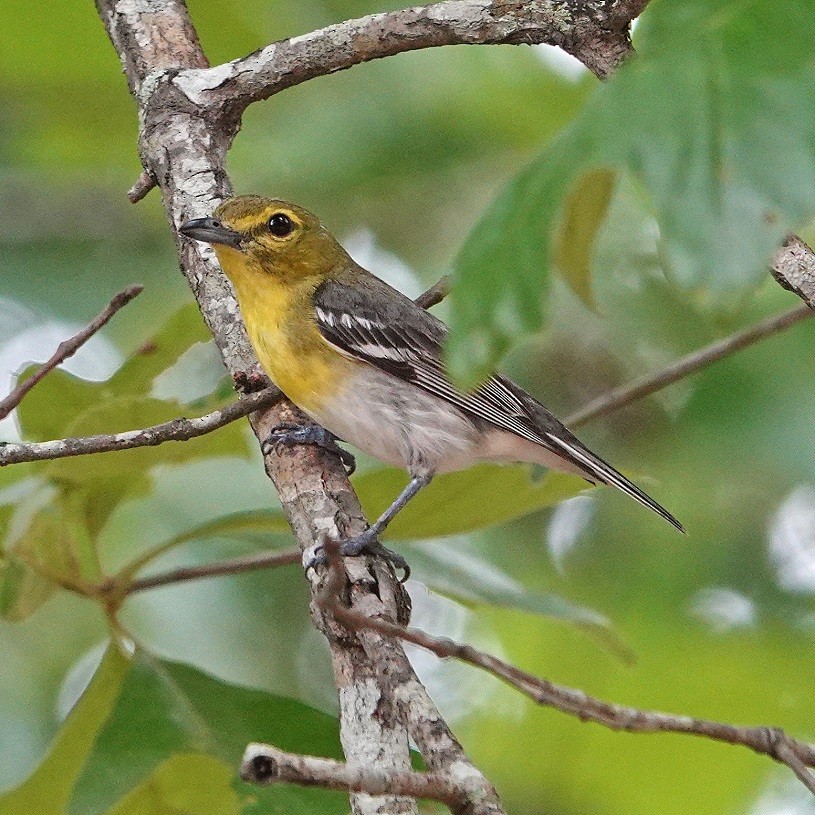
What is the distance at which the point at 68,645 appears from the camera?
227 inches

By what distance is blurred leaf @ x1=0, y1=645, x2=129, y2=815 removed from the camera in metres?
2.82

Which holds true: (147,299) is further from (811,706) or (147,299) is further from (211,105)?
(811,706)

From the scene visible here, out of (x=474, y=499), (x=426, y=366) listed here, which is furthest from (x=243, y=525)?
(x=426, y=366)

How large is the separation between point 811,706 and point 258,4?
346 cm

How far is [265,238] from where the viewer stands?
3.77 meters

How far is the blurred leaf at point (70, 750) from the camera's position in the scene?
2.82m

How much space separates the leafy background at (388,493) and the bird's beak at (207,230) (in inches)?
9.2

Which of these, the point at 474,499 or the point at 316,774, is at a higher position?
the point at 316,774

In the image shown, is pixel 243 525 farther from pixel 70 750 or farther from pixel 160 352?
pixel 70 750

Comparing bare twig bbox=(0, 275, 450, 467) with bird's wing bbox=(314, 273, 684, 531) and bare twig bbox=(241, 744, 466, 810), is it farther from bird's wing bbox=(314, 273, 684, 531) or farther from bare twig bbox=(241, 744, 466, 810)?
bare twig bbox=(241, 744, 466, 810)

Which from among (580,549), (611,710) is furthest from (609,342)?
(611,710)

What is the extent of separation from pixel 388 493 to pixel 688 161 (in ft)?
6.82

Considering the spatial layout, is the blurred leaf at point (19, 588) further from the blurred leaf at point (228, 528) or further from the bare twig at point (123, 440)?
the bare twig at point (123, 440)

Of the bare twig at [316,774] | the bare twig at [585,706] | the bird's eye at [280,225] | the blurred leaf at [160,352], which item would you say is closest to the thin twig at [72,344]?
the blurred leaf at [160,352]
